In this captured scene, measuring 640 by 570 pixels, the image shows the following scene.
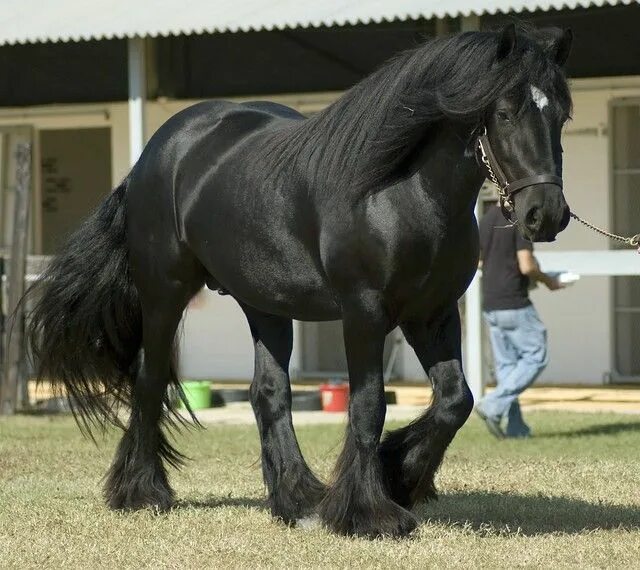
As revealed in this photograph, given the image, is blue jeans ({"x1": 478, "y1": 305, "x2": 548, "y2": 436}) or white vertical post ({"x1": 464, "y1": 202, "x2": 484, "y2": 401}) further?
white vertical post ({"x1": 464, "y1": 202, "x2": 484, "y2": 401})

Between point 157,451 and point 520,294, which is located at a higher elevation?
point 520,294

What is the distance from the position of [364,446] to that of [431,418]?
334 millimetres

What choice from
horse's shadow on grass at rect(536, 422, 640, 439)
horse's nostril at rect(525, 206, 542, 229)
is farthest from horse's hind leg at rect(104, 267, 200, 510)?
horse's shadow on grass at rect(536, 422, 640, 439)

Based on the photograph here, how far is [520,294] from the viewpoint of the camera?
1055 centimetres

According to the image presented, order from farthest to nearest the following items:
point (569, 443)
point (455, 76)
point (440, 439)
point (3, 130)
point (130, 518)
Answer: point (3, 130) < point (569, 443) < point (130, 518) < point (440, 439) < point (455, 76)

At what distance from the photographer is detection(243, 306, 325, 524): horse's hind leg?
650 cm

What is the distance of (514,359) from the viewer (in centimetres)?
1072

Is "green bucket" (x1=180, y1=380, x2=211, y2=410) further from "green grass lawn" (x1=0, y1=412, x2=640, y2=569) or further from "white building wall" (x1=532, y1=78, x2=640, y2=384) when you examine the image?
"white building wall" (x1=532, y1=78, x2=640, y2=384)

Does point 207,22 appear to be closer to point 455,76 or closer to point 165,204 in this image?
point 165,204

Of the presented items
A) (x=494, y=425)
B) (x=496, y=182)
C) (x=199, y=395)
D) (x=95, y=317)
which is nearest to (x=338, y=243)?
(x=496, y=182)

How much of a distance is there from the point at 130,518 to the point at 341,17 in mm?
5707

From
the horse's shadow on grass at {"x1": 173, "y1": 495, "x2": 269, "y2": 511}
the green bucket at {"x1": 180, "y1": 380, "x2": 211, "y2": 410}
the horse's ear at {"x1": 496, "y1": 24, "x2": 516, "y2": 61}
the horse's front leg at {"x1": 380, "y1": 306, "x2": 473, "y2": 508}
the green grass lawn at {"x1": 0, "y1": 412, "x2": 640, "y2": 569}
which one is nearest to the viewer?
the horse's ear at {"x1": 496, "y1": 24, "x2": 516, "y2": 61}

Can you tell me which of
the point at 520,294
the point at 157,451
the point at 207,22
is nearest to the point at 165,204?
the point at 157,451

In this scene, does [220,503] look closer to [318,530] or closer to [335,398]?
[318,530]
